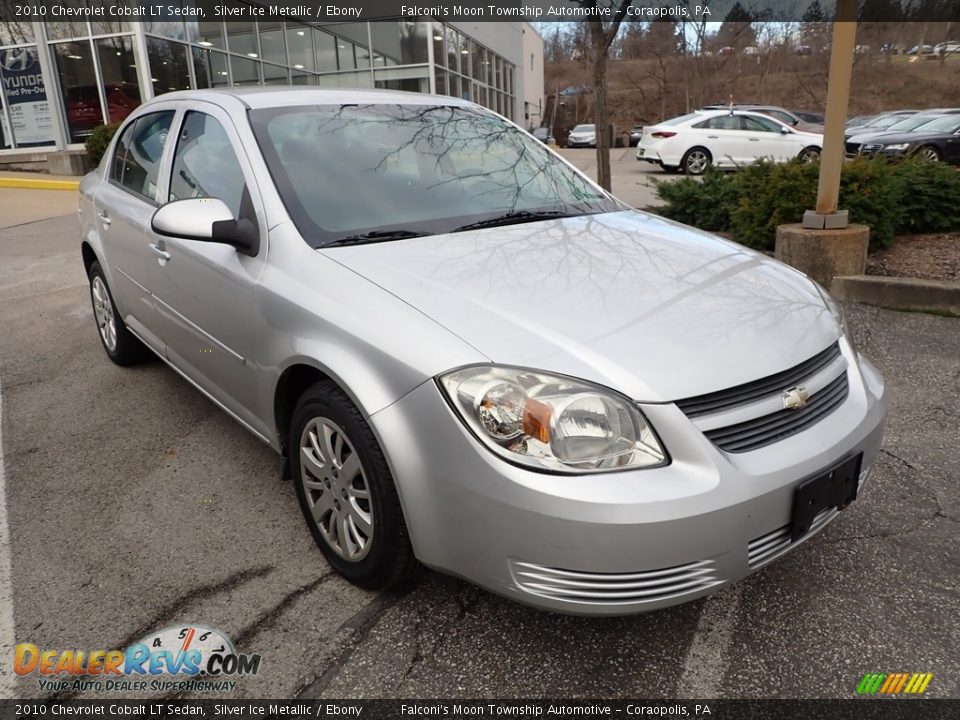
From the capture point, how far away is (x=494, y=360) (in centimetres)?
192

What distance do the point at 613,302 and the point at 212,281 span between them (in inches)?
63.9

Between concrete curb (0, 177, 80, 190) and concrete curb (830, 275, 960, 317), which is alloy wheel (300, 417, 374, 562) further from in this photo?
concrete curb (0, 177, 80, 190)

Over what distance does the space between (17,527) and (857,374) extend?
3173 millimetres

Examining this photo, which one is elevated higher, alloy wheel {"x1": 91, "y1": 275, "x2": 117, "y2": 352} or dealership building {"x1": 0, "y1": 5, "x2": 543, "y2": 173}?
dealership building {"x1": 0, "y1": 5, "x2": 543, "y2": 173}

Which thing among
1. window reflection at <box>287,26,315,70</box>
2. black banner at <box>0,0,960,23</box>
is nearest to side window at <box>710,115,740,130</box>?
black banner at <box>0,0,960,23</box>

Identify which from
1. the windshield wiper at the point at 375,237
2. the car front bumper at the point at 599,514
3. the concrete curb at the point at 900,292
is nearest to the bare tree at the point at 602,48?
the concrete curb at the point at 900,292

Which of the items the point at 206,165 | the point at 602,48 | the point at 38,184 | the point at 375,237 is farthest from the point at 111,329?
the point at 38,184

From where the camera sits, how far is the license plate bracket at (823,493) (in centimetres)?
199

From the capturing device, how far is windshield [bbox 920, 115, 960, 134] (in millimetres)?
15227

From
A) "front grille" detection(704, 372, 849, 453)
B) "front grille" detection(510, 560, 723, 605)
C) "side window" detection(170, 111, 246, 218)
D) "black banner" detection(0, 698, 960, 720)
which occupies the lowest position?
"black banner" detection(0, 698, 960, 720)

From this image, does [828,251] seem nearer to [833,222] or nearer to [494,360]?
[833,222]

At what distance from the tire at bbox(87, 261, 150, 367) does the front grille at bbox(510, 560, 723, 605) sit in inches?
135

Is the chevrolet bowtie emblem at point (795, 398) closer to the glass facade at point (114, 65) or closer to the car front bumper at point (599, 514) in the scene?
the car front bumper at point (599, 514)

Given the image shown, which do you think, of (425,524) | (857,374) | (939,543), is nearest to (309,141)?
(425,524)
